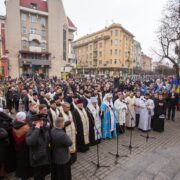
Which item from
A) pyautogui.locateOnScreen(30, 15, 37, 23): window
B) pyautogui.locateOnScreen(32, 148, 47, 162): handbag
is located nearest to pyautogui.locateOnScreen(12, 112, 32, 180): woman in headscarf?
pyautogui.locateOnScreen(32, 148, 47, 162): handbag

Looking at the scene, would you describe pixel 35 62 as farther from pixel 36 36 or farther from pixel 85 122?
pixel 85 122

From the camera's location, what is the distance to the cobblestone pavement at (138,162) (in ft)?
13.7

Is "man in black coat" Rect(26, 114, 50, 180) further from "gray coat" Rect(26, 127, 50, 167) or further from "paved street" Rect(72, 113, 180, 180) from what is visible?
"paved street" Rect(72, 113, 180, 180)

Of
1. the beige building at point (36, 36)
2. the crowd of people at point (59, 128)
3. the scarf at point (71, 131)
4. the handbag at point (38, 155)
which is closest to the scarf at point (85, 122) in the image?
the crowd of people at point (59, 128)

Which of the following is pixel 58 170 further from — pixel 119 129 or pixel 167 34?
pixel 167 34

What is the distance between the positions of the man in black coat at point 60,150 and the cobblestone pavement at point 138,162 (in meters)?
0.83

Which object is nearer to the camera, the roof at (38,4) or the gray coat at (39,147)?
the gray coat at (39,147)

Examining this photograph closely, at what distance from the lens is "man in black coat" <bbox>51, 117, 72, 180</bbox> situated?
3172mm

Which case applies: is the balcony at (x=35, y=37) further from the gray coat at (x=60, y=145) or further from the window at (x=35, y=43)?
the gray coat at (x=60, y=145)

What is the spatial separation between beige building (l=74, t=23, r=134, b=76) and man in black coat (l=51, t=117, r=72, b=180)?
5046 centimetres

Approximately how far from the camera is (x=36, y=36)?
116 feet

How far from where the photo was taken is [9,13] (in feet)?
102

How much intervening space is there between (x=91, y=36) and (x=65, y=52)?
33.7 meters

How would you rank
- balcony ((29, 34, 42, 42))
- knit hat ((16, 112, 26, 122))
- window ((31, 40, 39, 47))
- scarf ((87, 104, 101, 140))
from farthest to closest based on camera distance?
1. window ((31, 40, 39, 47))
2. balcony ((29, 34, 42, 42))
3. scarf ((87, 104, 101, 140))
4. knit hat ((16, 112, 26, 122))
